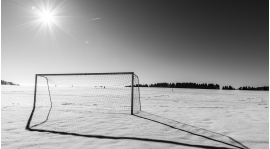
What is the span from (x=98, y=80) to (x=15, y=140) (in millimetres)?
7857

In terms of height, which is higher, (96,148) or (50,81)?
(50,81)

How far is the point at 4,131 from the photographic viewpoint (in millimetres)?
3826

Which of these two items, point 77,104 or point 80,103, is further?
point 80,103

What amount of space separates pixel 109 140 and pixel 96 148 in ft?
1.55

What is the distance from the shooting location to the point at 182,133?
3.90 metres

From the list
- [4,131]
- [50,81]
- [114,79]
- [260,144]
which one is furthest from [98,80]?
[260,144]

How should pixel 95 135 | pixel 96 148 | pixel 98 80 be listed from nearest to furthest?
1. pixel 96 148
2. pixel 95 135
3. pixel 98 80

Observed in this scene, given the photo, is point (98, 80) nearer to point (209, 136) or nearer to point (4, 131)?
point (4, 131)

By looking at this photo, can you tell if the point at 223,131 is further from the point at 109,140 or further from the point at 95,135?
the point at 95,135

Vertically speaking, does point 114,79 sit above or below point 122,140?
above

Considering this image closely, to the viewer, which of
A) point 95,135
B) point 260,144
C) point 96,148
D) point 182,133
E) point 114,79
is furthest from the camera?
point 114,79

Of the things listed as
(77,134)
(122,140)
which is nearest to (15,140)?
(77,134)

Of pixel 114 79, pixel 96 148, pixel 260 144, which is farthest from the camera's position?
pixel 114 79

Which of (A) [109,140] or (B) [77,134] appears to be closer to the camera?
(A) [109,140]
